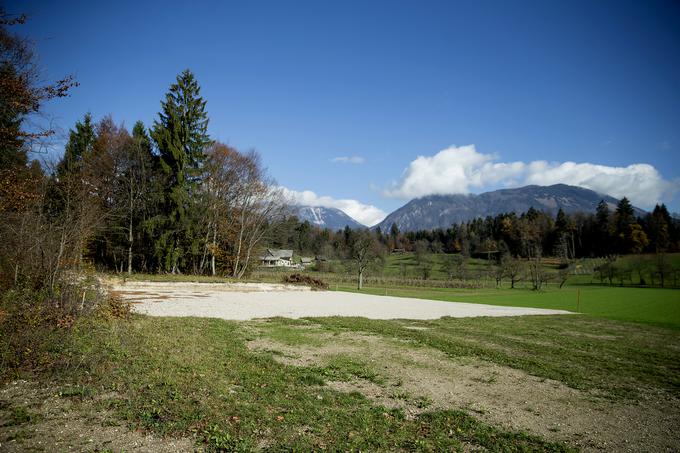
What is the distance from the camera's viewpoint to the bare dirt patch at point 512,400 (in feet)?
19.7

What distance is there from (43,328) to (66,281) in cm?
252

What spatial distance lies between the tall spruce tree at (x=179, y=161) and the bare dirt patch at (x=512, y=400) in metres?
28.3

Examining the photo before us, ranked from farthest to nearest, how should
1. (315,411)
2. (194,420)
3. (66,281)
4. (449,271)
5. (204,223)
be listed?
(449,271) < (204,223) < (66,281) < (315,411) < (194,420)

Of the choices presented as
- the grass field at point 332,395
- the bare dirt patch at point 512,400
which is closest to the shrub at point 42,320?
the grass field at point 332,395

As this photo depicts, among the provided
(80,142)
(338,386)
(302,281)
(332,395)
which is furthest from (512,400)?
(80,142)

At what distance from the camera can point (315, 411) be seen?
20.2 ft

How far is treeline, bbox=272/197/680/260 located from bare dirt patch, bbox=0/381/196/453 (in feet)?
231

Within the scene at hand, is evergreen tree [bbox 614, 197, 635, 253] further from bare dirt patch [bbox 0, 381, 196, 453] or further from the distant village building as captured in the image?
bare dirt patch [bbox 0, 381, 196, 453]

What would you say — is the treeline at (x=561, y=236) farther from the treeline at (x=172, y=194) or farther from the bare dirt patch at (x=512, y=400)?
the bare dirt patch at (x=512, y=400)

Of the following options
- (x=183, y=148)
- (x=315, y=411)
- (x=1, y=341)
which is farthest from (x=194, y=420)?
(x=183, y=148)

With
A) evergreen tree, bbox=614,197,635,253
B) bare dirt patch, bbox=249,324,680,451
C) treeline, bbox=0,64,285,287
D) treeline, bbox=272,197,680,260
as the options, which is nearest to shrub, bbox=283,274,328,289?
treeline, bbox=0,64,285,287

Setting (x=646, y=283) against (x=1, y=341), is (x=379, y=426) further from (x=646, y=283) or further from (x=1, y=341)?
(x=646, y=283)

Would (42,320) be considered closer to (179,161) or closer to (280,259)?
(179,161)

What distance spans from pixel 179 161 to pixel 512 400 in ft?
119
